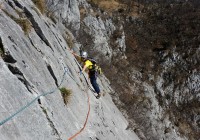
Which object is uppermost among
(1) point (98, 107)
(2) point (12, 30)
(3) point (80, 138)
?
(2) point (12, 30)

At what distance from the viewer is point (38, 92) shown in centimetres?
1107

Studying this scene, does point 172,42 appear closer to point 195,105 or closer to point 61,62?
point 195,105

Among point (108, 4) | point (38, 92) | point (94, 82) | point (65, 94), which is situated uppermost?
point (108, 4)

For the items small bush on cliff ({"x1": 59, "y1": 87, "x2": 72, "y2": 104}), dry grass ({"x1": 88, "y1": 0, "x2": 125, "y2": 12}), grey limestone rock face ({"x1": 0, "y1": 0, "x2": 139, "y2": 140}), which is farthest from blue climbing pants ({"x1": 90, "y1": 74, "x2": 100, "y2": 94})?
dry grass ({"x1": 88, "y1": 0, "x2": 125, "y2": 12})

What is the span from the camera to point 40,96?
426 inches

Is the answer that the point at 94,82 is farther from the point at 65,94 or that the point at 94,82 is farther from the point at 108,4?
the point at 108,4

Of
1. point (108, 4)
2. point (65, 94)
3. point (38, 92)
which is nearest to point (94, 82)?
point (65, 94)

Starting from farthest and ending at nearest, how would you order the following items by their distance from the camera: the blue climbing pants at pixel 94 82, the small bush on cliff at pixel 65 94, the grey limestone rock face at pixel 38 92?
the blue climbing pants at pixel 94 82, the small bush on cliff at pixel 65 94, the grey limestone rock face at pixel 38 92

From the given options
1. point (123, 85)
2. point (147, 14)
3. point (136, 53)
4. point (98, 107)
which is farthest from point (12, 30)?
point (147, 14)

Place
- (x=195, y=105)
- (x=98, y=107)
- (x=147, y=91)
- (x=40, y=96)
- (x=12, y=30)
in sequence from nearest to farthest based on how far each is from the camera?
(x=40, y=96)
(x=12, y=30)
(x=98, y=107)
(x=147, y=91)
(x=195, y=105)

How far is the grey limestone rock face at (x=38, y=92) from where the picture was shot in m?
9.30

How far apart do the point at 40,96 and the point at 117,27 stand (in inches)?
1223

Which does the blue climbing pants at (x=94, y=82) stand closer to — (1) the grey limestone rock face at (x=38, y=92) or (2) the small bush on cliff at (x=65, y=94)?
(1) the grey limestone rock face at (x=38, y=92)

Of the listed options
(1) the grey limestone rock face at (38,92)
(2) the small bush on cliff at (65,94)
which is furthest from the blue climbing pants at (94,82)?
(2) the small bush on cliff at (65,94)
